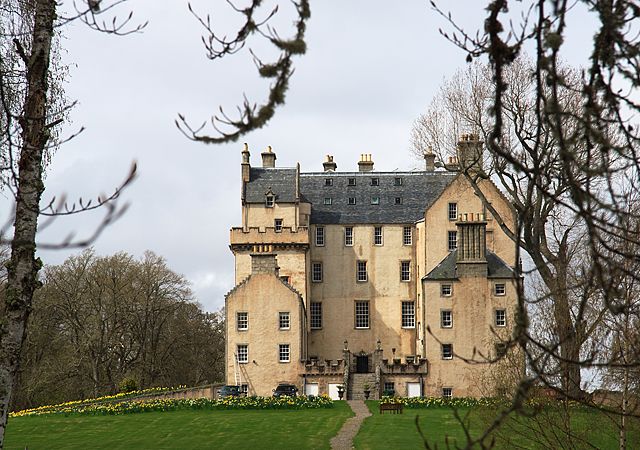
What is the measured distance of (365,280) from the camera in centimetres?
5769

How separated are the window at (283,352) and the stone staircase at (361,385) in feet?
11.8

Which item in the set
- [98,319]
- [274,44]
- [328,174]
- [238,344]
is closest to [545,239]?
[238,344]

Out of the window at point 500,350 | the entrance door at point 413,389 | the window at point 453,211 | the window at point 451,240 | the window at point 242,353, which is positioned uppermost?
the window at point 453,211

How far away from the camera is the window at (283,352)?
2002 inches

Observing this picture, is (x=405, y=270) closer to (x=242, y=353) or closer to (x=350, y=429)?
(x=242, y=353)

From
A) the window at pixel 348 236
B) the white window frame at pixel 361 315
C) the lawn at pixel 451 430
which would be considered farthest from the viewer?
the window at pixel 348 236

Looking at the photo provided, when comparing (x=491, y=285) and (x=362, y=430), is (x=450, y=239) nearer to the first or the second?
(x=491, y=285)

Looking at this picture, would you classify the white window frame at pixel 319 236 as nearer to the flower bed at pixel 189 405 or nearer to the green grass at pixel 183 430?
the flower bed at pixel 189 405

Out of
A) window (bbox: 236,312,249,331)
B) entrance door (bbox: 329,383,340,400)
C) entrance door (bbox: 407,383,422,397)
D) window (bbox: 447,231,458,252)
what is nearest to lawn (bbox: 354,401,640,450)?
entrance door (bbox: 407,383,422,397)

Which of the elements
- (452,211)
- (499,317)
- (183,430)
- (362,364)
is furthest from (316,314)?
(183,430)

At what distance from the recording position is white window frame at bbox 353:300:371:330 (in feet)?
187

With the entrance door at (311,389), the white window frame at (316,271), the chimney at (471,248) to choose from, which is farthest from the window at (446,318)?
the white window frame at (316,271)

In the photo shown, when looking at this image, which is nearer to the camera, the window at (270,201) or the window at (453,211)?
the window at (453,211)

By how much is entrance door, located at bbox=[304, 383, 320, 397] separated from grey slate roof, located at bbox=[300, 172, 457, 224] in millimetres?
11921
